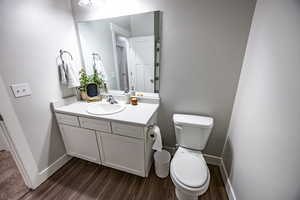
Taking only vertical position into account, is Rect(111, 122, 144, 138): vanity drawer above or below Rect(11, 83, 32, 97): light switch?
below

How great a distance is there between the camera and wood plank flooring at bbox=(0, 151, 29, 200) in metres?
1.27

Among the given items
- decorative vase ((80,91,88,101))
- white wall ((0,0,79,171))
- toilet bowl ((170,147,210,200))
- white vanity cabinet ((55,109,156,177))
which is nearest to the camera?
toilet bowl ((170,147,210,200))

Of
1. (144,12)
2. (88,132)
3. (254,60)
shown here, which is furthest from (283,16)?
(88,132)

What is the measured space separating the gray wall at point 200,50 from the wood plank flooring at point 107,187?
560 mm

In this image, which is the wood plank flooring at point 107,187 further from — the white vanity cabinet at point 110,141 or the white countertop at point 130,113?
the white countertop at point 130,113

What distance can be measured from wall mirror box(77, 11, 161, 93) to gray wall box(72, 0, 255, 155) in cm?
9

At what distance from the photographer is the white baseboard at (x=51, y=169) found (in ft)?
4.51

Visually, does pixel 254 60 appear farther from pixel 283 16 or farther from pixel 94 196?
pixel 94 196

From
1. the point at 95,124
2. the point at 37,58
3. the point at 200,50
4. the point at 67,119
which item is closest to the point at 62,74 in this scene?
the point at 37,58

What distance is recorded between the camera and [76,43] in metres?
1.69

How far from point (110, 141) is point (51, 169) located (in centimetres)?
97

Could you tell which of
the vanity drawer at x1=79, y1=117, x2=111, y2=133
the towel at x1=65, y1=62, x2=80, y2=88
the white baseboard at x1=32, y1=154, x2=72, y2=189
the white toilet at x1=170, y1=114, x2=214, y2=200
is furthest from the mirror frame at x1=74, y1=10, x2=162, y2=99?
the white baseboard at x1=32, y1=154, x2=72, y2=189

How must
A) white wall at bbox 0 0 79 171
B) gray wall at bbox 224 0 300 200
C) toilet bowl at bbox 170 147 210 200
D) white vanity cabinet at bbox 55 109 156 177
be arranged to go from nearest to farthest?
gray wall at bbox 224 0 300 200, toilet bowl at bbox 170 147 210 200, white wall at bbox 0 0 79 171, white vanity cabinet at bbox 55 109 156 177

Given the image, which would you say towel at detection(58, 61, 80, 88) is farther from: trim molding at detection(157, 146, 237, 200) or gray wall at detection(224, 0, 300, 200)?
gray wall at detection(224, 0, 300, 200)
